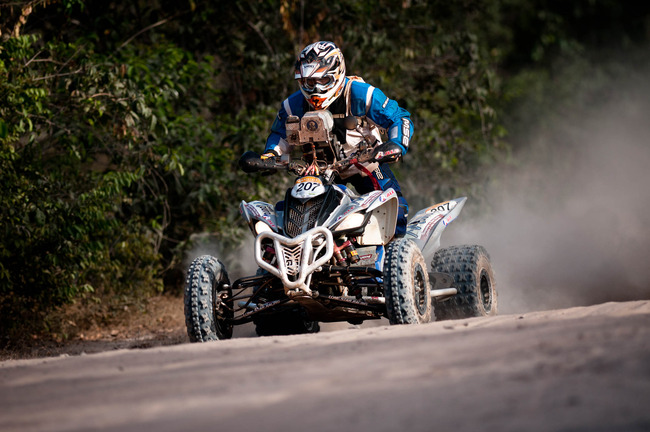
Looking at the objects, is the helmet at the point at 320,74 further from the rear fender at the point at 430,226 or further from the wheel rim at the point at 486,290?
the wheel rim at the point at 486,290

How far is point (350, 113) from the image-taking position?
7605 mm

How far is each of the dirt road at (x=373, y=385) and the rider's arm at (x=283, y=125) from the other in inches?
116

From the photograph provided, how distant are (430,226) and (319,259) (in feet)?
6.36

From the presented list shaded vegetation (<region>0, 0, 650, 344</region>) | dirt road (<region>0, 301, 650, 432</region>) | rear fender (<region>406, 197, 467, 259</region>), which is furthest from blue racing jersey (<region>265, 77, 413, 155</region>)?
shaded vegetation (<region>0, 0, 650, 344</region>)

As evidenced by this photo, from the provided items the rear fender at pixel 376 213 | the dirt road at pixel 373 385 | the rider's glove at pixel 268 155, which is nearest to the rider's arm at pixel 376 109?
the rear fender at pixel 376 213

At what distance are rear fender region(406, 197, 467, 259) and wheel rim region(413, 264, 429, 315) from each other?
0.98m

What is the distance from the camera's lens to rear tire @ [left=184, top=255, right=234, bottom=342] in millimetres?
6812

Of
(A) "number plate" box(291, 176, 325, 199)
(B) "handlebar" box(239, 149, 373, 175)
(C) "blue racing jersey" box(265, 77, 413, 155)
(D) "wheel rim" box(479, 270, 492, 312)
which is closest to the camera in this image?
(A) "number plate" box(291, 176, 325, 199)

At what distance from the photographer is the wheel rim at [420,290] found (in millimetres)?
6750

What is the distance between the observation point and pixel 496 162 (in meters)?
17.6

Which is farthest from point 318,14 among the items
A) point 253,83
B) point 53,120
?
point 53,120

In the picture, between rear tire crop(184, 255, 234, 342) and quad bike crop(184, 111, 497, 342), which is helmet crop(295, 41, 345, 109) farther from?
rear tire crop(184, 255, 234, 342)

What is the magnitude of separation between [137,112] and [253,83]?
4.24 metres

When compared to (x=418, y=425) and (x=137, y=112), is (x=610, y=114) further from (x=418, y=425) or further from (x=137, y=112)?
(x=418, y=425)
